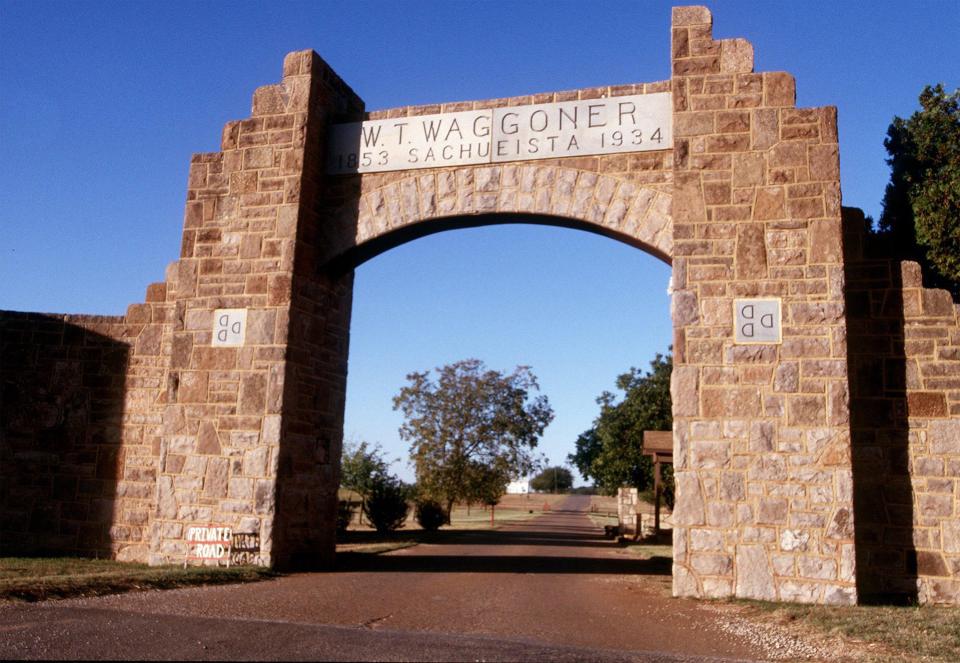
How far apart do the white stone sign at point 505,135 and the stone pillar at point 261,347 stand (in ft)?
1.65

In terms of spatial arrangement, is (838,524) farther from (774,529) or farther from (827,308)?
(827,308)

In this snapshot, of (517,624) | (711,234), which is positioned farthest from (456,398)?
(517,624)

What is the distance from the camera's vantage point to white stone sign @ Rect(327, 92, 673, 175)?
30.5ft

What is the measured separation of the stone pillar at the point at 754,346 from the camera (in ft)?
25.6

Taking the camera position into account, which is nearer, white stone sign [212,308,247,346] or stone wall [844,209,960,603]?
stone wall [844,209,960,603]

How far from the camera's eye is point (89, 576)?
731 cm

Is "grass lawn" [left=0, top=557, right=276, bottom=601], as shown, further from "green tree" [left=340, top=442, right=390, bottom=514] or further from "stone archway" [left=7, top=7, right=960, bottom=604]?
"green tree" [left=340, top=442, right=390, bottom=514]

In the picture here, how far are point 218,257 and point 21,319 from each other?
3266mm

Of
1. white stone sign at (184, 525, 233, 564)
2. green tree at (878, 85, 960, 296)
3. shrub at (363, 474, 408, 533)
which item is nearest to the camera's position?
white stone sign at (184, 525, 233, 564)

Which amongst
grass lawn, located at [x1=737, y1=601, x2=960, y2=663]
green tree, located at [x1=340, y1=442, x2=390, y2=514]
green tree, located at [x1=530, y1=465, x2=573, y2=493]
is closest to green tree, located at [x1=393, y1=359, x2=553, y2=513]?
green tree, located at [x1=340, y1=442, x2=390, y2=514]

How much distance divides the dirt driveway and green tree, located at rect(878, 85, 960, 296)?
648cm

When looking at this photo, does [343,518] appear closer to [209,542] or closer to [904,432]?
[209,542]

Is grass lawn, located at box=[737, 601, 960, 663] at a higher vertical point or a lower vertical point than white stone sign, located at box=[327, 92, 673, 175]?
lower

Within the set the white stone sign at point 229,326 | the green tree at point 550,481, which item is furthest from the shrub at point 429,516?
the green tree at point 550,481
